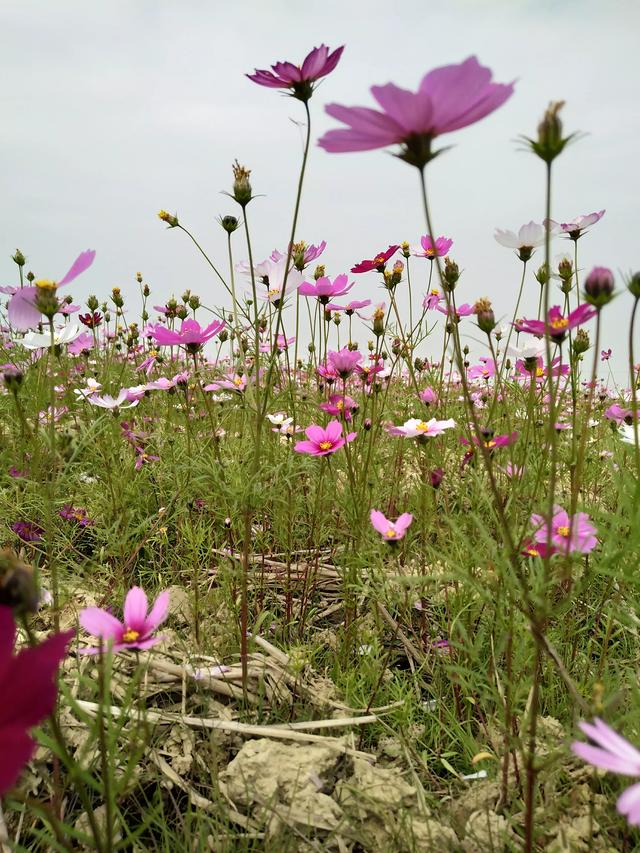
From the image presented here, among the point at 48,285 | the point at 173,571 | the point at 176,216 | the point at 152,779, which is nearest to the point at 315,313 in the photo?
the point at 176,216

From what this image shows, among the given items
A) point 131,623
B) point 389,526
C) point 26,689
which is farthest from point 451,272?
point 26,689

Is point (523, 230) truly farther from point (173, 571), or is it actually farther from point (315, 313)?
point (173, 571)

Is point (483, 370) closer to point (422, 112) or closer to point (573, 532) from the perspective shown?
point (573, 532)

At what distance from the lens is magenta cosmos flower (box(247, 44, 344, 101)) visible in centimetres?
88

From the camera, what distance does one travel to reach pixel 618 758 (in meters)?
0.42

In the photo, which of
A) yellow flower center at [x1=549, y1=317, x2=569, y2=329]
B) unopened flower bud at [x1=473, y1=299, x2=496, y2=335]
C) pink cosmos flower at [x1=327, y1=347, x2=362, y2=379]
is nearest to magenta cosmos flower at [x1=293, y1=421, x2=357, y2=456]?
pink cosmos flower at [x1=327, y1=347, x2=362, y2=379]

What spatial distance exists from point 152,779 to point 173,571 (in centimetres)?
67

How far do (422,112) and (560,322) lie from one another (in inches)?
17.4

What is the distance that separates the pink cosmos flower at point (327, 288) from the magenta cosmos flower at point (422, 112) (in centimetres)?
110

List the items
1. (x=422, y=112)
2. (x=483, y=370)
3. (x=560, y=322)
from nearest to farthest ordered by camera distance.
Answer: (x=422, y=112) → (x=560, y=322) → (x=483, y=370)

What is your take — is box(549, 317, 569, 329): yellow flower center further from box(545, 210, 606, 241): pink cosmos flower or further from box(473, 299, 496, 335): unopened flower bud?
box(545, 210, 606, 241): pink cosmos flower

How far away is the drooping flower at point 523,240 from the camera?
1.40m

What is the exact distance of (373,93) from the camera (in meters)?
0.53

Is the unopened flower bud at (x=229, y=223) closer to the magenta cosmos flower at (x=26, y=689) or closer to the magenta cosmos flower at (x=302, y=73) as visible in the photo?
the magenta cosmos flower at (x=302, y=73)
